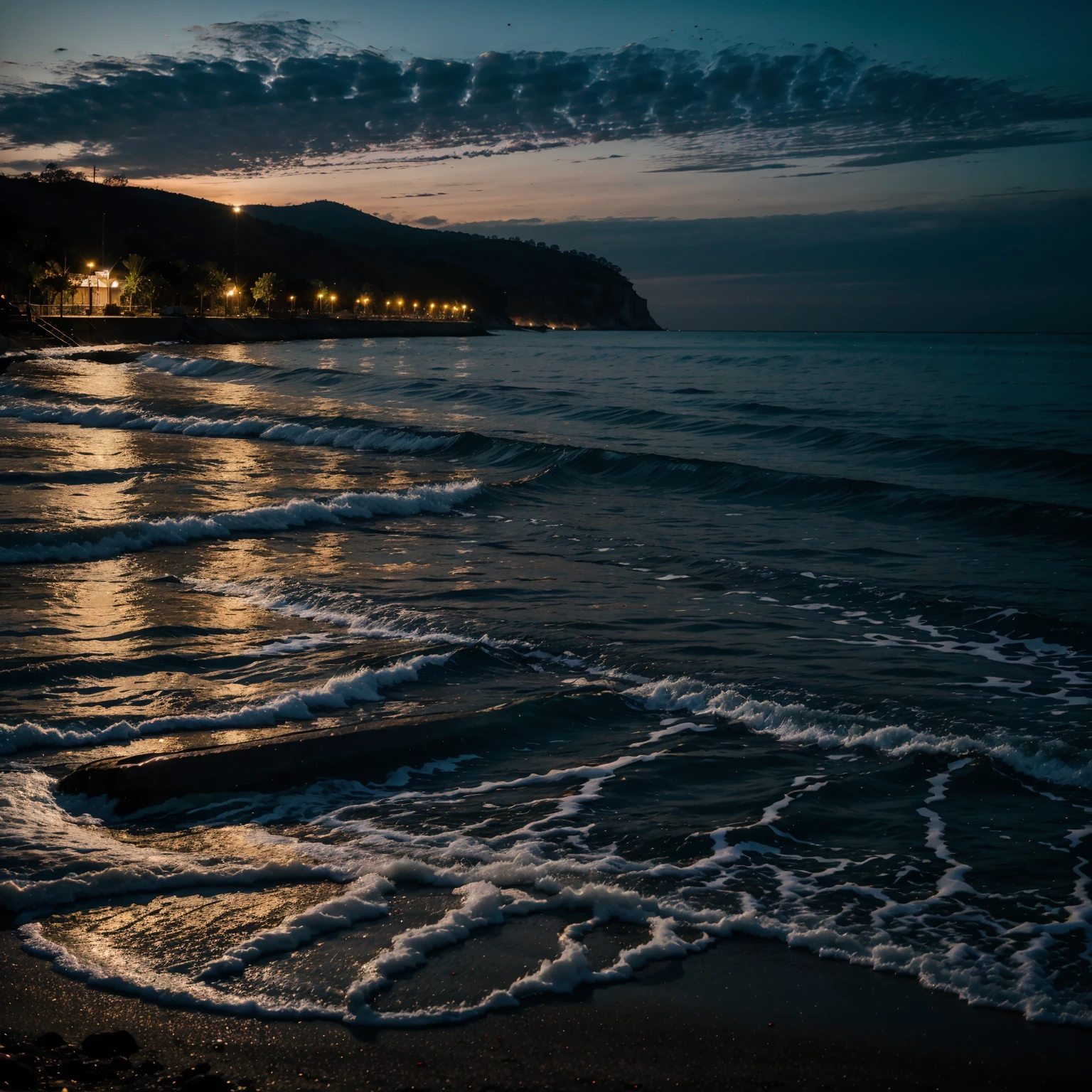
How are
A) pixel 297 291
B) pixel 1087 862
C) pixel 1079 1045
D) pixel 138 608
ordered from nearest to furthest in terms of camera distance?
pixel 1079 1045 → pixel 1087 862 → pixel 138 608 → pixel 297 291

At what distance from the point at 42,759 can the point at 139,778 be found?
113 centimetres

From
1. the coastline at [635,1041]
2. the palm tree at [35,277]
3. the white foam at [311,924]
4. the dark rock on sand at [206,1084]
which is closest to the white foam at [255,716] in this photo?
the white foam at [311,924]

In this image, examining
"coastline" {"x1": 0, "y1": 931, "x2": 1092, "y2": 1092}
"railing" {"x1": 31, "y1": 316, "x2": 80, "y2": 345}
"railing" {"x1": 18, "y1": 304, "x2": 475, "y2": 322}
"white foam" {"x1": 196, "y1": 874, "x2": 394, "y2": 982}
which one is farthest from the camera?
"railing" {"x1": 18, "y1": 304, "x2": 475, "y2": 322}

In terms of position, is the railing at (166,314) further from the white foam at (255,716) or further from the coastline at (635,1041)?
the coastline at (635,1041)

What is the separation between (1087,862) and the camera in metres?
6.12

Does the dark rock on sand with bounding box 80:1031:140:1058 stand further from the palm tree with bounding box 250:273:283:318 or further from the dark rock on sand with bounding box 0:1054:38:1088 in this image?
the palm tree with bounding box 250:273:283:318

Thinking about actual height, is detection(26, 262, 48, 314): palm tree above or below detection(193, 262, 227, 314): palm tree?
below

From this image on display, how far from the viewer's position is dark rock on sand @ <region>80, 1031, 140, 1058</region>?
383 centimetres

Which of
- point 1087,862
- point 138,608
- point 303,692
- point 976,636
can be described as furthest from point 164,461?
point 1087,862

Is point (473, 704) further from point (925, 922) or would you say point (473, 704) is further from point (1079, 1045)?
point (1079, 1045)

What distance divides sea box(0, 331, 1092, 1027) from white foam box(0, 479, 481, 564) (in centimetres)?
7

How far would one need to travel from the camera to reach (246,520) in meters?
17.0

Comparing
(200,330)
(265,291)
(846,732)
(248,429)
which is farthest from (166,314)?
(846,732)

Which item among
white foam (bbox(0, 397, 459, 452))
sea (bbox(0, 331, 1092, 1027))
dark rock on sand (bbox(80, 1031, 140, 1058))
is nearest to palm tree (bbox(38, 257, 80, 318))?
white foam (bbox(0, 397, 459, 452))
